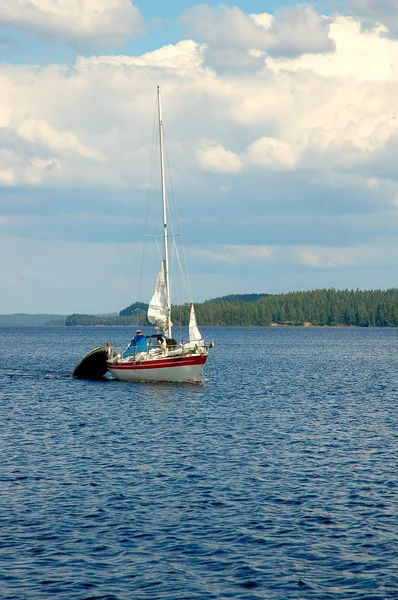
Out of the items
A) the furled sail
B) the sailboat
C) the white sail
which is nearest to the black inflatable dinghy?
the sailboat

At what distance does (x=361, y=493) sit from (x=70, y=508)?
10.5m

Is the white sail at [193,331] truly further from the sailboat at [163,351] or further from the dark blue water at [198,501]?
the dark blue water at [198,501]

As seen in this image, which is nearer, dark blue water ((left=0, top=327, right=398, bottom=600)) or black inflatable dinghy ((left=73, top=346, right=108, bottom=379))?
dark blue water ((left=0, top=327, right=398, bottom=600))

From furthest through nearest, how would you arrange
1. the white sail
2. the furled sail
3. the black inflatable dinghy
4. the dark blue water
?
the black inflatable dinghy
the furled sail
the white sail
the dark blue water

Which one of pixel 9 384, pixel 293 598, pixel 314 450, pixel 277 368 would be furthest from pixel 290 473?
pixel 277 368

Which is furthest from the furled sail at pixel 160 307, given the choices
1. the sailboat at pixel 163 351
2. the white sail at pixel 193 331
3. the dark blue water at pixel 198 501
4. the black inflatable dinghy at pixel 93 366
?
the dark blue water at pixel 198 501

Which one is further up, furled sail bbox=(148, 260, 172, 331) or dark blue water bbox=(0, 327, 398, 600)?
furled sail bbox=(148, 260, 172, 331)

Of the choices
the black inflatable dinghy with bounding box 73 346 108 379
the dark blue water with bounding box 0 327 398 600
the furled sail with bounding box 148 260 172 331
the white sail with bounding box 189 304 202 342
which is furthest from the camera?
the black inflatable dinghy with bounding box 73 346 108 379

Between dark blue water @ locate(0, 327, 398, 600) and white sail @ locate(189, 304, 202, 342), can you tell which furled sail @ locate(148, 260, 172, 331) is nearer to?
white sail @ locate(189, 304, 202, 342)

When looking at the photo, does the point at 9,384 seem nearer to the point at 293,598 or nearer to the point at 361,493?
the point at 361,493

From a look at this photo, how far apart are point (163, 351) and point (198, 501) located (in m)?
38.2

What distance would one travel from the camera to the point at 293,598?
64.1 feet

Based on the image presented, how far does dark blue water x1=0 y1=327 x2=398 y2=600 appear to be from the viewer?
20702 mm

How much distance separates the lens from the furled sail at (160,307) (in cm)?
6850
